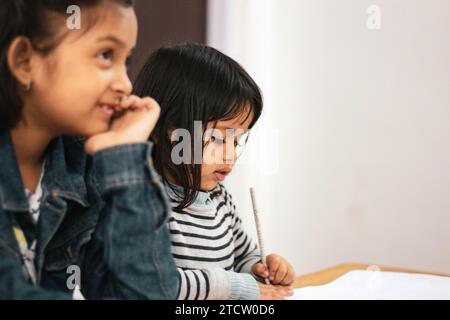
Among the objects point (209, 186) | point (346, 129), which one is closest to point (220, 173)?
point (209, 186)

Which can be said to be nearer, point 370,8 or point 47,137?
point 47,137

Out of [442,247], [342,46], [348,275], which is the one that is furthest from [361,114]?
[348,275]

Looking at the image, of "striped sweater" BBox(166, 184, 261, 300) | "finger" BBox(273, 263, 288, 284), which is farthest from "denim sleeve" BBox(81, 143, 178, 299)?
"finger" BBox(273, 263, 288, 284)

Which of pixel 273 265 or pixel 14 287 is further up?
pixel 14 287

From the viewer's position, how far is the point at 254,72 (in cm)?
155

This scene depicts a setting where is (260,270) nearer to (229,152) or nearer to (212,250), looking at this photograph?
(212,250)

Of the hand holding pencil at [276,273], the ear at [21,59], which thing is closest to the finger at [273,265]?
the hand holding pencil at [276,273]

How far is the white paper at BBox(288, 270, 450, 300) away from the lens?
0.82 meters

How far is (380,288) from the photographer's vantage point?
87 centimetres

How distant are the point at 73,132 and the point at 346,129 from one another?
1145mm
